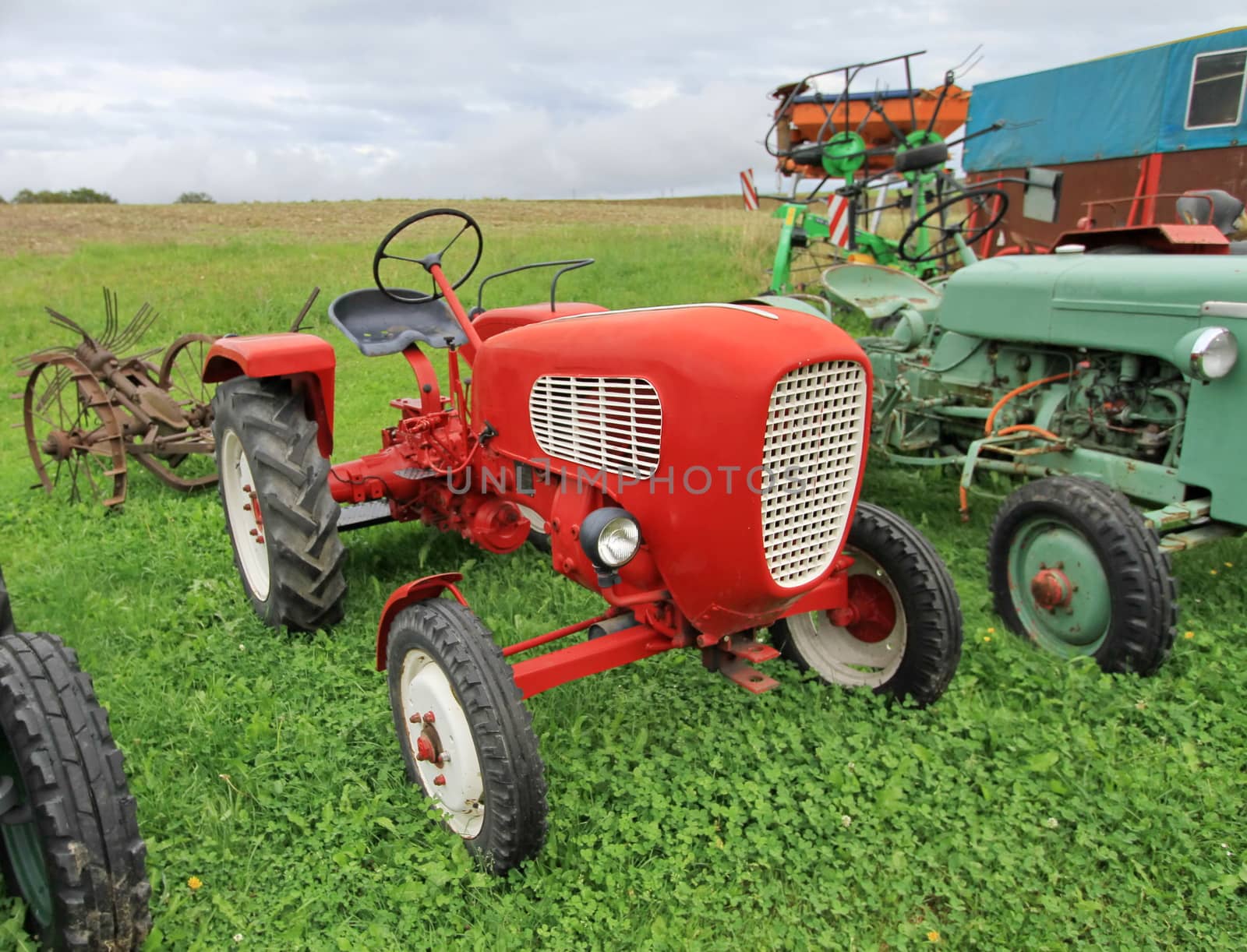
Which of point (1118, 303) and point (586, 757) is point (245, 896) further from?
point (1118, 303)

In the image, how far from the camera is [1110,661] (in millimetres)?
2918

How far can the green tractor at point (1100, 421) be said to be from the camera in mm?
2930

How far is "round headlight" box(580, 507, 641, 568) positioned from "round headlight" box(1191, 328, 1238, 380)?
2.15 metres

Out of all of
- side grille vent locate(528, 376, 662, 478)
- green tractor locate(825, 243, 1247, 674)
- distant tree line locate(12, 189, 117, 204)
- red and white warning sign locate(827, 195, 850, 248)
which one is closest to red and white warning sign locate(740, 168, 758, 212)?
red and white warning sign locate(827, 195, 850, 248)

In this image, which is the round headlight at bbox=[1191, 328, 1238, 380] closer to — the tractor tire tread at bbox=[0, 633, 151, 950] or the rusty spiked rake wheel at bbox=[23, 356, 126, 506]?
the tractor tire tread at bbox=[0, 633, 151, 950]

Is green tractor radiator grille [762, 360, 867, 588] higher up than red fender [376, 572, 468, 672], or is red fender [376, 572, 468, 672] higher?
green tractor radiator grille [762, 360, 867, 588]

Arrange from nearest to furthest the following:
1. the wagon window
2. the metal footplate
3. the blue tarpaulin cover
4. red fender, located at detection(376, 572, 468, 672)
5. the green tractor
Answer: red fender, located at detection(376, 572, 468, 672)
the green tractor
the metal footplate
the wagon window
the blue tarpaulin cover

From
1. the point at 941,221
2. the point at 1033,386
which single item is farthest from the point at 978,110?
the point at 1033,386

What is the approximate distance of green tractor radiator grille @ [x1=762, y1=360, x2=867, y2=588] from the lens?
6.54 ft

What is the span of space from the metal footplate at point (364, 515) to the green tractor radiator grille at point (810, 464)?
211cm

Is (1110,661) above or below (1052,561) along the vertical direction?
below

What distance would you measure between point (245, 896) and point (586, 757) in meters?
0.93

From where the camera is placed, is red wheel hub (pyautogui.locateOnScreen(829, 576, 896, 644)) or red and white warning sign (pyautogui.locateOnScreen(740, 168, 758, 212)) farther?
red and white warning sign (pyautogui.locateOnScreen(740, 168, 758, 212))

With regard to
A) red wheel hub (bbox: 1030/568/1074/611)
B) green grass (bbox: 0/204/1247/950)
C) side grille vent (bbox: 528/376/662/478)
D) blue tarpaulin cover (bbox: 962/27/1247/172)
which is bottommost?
green grass (bbox: 0/204/1247/950)
